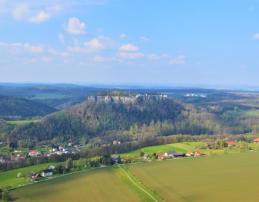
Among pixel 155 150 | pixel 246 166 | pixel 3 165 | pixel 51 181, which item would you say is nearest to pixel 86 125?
pixel 155 150

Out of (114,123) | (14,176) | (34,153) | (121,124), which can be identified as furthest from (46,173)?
(121,124)

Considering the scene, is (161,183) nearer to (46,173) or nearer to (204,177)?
(204,177)

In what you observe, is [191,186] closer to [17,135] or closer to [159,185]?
[159,185]

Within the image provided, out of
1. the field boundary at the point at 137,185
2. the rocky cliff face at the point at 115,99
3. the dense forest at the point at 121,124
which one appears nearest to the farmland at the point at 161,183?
the field boundary at the point at 137,185

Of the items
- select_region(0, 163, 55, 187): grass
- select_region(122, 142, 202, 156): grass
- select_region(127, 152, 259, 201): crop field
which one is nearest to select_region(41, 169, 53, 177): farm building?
select_region(0, 163, 55, 187): grass

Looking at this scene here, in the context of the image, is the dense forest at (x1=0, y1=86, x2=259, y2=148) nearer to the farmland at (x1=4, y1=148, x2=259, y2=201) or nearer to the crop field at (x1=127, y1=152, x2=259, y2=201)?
the crop field at (x1=127, y1=152, x2=259, y2=201)

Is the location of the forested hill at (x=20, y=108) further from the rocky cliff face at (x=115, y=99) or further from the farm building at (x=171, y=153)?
the farm building at (x=171, y=153)
